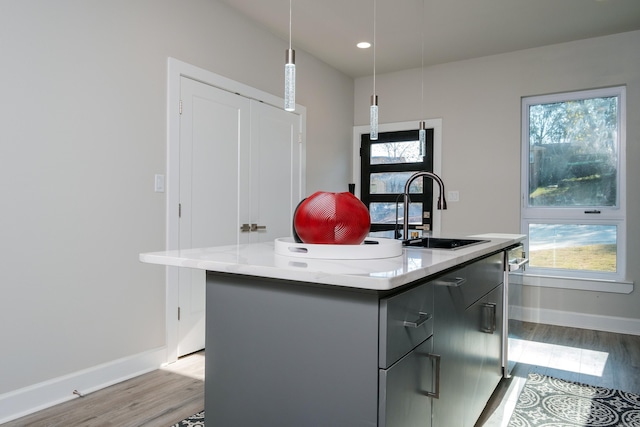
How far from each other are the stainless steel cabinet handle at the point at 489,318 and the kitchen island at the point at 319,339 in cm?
63

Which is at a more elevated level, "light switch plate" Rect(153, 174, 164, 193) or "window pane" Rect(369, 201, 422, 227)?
"light switch plate" Rect(153, 174, 164, 193)

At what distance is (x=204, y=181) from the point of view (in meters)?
3.11

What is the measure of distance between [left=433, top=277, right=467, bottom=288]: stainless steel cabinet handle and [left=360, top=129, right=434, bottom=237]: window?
118 inches

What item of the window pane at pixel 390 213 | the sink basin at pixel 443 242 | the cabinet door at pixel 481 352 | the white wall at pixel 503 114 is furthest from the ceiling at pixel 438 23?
the cabinet door at pixel 481 352

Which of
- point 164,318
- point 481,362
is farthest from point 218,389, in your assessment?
point 164,318

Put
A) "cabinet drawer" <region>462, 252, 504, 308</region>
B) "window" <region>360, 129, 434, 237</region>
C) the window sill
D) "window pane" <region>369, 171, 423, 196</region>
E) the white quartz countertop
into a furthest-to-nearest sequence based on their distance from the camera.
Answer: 1. "window pane" <region>369, 171, 423, 196</region>
2. "window" <region>360, 129, 434, 237</region>
3. the window sill
4. "cabinet drawer" <region>462, 252, 504, 308</region>
5. the white quartz countertop

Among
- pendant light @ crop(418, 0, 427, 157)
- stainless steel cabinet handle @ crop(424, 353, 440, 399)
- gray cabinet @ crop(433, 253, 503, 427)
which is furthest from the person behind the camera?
pendant light @ crop(418, 0, 427, 157)

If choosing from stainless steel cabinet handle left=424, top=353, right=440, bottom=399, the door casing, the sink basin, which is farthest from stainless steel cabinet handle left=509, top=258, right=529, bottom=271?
A: the door casing

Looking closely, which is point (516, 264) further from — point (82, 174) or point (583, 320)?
point (82, 174)

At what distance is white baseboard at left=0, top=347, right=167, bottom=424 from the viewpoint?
2.07m

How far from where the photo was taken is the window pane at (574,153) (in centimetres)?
385

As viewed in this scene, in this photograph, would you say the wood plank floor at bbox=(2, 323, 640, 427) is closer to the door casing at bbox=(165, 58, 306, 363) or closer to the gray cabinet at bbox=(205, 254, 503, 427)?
the door casing at bbox=(165, 58, 306, 363)

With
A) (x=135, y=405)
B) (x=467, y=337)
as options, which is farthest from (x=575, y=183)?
(x=135, y=405)

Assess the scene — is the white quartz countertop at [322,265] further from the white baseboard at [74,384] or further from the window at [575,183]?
the window at [575,183]
